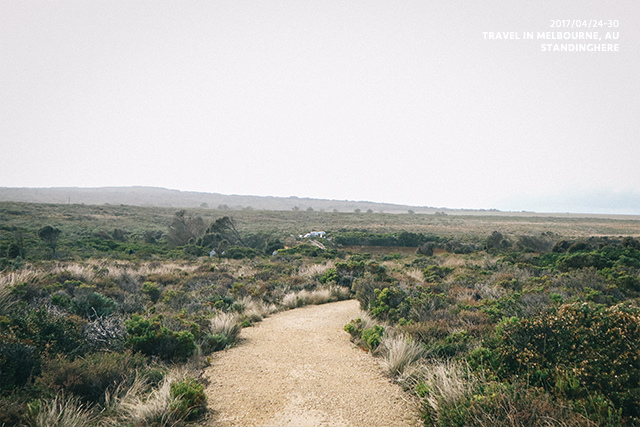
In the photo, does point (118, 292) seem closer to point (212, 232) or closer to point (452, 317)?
point (452, 317)

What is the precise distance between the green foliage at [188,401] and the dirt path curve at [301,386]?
0.20m

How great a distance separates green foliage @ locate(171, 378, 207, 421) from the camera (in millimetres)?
4086

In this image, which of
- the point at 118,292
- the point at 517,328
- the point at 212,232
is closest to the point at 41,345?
the point at 118,292

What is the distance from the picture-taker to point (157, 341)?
594cm

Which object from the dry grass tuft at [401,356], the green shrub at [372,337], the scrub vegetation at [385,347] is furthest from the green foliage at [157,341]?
the dry grass tuft at [401,356]

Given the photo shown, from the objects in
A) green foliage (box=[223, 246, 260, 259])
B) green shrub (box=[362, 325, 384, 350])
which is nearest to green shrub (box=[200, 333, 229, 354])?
green shrub (box=[362, 325, 384, 350])

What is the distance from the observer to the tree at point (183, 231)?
99.9ft

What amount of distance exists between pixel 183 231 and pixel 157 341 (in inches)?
1053

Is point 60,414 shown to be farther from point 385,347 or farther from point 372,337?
point 372,337

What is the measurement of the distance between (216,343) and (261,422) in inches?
121

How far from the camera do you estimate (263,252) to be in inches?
1032

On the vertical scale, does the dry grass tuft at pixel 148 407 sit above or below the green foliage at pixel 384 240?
above

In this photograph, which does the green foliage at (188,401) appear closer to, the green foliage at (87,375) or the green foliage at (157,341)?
the green foliage at (87,375)

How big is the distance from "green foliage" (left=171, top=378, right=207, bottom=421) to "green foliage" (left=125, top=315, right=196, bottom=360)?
1523mm
